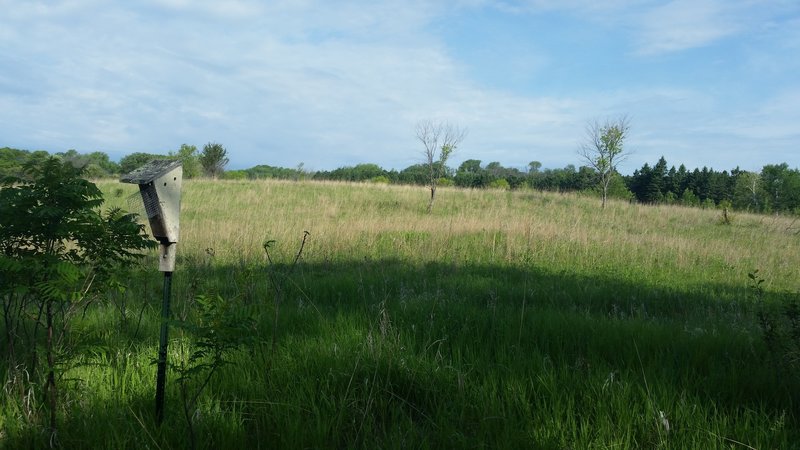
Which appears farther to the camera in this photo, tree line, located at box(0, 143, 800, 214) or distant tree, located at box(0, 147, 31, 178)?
tree line, located at box(0, 143, 800, 214)

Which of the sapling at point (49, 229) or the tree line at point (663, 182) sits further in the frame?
the tree line at point (663, 182)

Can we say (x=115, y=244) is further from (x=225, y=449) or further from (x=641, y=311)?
(x=641, y=311)

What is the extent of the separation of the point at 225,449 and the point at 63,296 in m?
1.13

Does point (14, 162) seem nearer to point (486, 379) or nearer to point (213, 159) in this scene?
point (486, 379)


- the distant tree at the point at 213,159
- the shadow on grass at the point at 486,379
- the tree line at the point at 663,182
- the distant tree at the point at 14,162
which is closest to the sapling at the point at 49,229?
the distant tree at the point at 14,162

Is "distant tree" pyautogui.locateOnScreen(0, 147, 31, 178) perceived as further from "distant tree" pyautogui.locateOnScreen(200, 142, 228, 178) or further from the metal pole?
"distant tree" pyautogui.locateOnScreen(200, 142, 228, 178)

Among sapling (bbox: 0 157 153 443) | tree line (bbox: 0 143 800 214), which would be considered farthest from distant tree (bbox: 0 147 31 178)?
tree line (bbox: 0 143 800 214)

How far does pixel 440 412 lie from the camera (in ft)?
8.77

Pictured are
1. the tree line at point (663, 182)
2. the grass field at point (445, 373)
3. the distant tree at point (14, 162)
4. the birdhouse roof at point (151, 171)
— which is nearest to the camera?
the birdhouse roof at point (151, 171)

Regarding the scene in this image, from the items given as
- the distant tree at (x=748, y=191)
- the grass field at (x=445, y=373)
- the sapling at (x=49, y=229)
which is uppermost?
the distant tree at (x=748, y=191)

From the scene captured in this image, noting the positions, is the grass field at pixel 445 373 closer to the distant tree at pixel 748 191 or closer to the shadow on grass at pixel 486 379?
the shadow on grass at pixel 486 379

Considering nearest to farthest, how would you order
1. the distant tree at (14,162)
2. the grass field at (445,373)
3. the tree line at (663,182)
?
the grass field at (445,373), the distant tree at (14,162), the tree line at (663,182)

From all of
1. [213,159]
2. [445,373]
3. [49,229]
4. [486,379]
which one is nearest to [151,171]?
[49,229]

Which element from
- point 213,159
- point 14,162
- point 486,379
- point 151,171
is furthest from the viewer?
point 213,159
